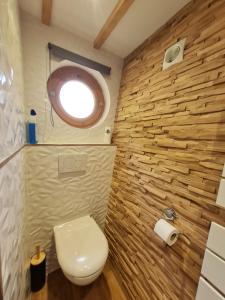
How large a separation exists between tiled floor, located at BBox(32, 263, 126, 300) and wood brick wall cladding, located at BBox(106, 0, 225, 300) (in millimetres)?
134

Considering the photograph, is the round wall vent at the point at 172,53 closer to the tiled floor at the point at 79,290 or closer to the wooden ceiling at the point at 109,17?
the wooden ceiling at the point at 109,17

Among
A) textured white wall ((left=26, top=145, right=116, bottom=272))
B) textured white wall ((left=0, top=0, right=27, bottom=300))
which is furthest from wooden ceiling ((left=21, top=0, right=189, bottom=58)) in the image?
textured white wall ((left=26, top=145, right=116, bottom=272))

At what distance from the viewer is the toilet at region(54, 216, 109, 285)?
1.01m

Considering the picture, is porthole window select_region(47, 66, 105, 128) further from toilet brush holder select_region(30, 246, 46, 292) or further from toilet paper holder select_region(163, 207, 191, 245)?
toilet brush holder select_region(30, 246, 46, 292)

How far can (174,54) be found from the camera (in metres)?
0.99

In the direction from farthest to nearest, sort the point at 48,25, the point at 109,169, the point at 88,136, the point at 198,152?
the point at 109,169
the point at 88,136
the point at 48,25
the point at 198,152

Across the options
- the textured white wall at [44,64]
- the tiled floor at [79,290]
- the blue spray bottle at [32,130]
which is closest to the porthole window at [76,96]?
the textured white wall at [44,64]

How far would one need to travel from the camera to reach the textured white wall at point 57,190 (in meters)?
1.22

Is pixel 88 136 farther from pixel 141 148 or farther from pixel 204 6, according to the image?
pixel 204 6

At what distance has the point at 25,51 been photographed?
114cm

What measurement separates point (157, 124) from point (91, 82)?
952 millimetres

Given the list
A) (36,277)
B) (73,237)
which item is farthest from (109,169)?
(36,277)

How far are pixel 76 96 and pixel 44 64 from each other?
480 millimetres

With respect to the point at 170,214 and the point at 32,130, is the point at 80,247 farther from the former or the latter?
the point at 32,130
